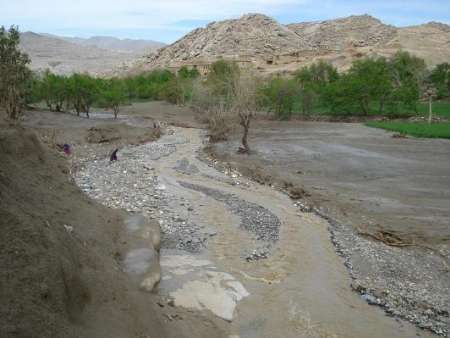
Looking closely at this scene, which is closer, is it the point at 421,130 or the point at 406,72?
the point at 421,130

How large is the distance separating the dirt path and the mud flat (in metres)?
0.85

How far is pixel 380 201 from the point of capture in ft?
79.3

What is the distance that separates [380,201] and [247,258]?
11.3 m

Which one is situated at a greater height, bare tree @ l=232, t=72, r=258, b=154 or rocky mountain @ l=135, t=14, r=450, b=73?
rocky mountain @ l=135, t=14, r=450, b=73

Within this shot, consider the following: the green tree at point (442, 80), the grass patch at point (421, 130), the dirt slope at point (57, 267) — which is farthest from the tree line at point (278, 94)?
the dirt slope at point (57, 267)

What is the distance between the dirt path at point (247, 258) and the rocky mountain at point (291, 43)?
9772 cm

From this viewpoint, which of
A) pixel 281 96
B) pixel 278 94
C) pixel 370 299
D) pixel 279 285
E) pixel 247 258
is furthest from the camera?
pixel 278 94

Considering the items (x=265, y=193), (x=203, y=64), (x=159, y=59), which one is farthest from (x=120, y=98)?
(x=159, y=59)

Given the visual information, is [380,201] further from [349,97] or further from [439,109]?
[439,109]

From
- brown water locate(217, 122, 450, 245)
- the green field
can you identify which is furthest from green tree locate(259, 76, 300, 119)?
the green field

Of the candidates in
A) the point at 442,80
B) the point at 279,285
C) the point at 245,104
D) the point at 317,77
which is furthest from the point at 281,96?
the point at 279,285

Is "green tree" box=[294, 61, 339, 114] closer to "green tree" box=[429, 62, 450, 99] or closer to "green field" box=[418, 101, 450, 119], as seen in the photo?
"green field" box=[418, 101, 450, 119]

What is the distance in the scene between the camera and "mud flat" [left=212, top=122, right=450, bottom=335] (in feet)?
45.6

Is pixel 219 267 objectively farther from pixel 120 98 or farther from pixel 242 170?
pixel 120 98
